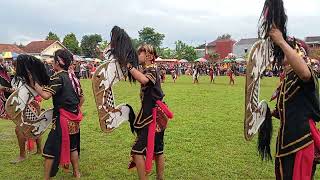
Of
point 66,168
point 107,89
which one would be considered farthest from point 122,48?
point 66,168

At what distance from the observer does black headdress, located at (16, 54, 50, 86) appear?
19.2ft

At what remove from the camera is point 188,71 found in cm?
5200

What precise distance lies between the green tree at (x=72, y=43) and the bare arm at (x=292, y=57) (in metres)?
70.2

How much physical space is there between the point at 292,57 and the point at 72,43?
71927mm

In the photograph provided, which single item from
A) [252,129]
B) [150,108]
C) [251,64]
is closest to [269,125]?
[252,129]

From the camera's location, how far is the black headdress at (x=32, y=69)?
230 inches

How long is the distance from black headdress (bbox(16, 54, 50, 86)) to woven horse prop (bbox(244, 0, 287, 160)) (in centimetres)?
309

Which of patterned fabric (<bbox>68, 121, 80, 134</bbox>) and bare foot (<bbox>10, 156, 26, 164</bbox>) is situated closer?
patterned fabric (<bbox>68, 121, 80, 134</bbox>)

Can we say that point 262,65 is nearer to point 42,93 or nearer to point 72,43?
point 42,93

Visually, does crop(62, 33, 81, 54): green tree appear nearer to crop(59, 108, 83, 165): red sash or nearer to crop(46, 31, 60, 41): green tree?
crop(46, 31, 60, 41): green tree

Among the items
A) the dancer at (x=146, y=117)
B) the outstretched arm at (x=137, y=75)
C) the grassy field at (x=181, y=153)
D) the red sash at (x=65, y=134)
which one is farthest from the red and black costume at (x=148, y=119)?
the grassy field at (x=181, y=153)

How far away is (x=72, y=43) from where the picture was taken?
73.1 meters

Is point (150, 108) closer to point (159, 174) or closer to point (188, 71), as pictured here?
point (159, 174)

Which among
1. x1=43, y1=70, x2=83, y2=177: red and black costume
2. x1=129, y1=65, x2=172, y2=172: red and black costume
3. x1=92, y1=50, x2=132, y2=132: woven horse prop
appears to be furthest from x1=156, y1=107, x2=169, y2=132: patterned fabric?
x1=43, y1=70, x2=83, y2=177: red and black costume
